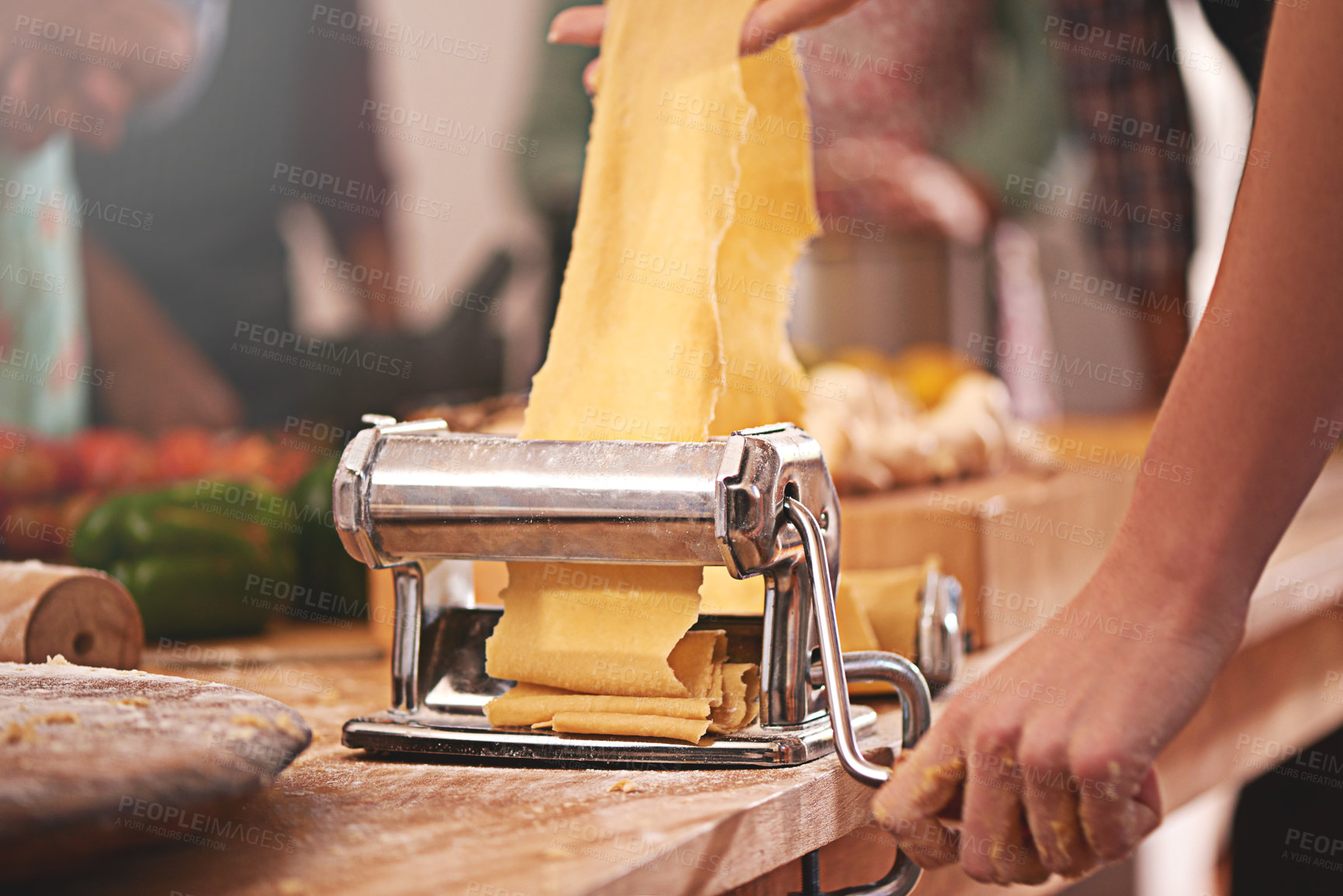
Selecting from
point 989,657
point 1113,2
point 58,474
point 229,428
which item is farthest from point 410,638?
point 1113,2

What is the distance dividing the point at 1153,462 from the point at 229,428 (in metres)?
2.02

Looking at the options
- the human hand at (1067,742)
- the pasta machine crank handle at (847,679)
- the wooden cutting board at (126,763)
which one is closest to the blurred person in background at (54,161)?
the wooden cutting board at (126,763)

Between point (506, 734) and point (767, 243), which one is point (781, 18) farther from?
point (506, 734)

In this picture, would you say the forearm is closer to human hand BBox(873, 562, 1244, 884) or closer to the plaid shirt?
human hand BBox(873, 562, 1244, 884)

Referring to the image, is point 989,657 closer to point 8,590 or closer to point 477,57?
point 8,590

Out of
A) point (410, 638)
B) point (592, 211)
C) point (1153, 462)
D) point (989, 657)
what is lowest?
point (989, 657)

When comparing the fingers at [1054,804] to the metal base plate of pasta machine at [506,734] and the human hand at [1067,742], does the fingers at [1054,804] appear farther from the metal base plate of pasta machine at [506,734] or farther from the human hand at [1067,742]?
the metal base plate of pasta machine at [506,734]

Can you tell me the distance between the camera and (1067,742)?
0.48 metres

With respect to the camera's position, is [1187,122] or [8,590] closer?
[8,590]

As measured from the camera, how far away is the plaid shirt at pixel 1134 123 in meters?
2.56

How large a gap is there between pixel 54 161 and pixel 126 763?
187 cm

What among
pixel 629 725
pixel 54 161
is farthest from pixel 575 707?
pixel 54 161

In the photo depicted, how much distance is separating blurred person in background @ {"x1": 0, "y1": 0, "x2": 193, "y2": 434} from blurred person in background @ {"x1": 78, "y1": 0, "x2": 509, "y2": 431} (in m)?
0.05

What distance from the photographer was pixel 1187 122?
2660mm
